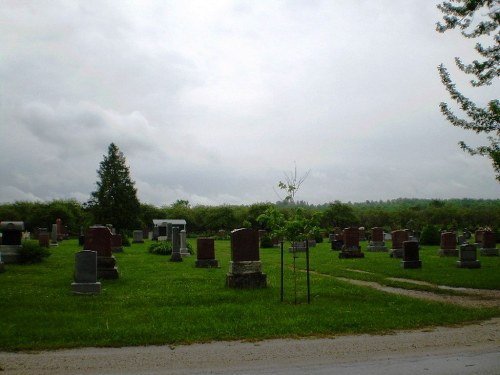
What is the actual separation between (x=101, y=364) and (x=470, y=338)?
6.14 m

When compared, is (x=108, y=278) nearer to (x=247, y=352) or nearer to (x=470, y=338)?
(x=247, y=352)

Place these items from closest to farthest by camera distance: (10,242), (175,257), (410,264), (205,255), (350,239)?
(10,242) < (410,264) < (205,255) < (175,257) < (350,239)

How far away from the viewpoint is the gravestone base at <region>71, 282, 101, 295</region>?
1238 centimetres

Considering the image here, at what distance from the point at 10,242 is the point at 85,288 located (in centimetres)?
902

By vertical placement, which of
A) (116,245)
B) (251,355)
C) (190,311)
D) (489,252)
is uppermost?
(116,245)

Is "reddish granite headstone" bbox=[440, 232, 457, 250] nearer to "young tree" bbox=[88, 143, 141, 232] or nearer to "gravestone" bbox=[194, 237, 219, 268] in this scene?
"gravestone" bbox=[194, 237, 219, 268]

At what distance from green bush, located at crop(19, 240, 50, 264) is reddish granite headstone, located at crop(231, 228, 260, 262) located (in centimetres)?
1043

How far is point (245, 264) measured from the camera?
13.9m

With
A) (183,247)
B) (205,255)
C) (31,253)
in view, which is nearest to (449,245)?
(205,255)

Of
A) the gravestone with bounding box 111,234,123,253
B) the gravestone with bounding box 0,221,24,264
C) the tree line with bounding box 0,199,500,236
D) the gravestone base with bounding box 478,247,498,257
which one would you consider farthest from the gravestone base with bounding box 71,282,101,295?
the tree line with bounding box 0,199,500,236

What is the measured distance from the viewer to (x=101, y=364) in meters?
6.44

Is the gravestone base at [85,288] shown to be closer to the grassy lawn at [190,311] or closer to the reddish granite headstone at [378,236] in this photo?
the grassy lawn at [190,311]

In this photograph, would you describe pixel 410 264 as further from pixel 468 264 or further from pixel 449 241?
pixel 449 241

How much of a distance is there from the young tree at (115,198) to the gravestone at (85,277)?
5073 centimetres
